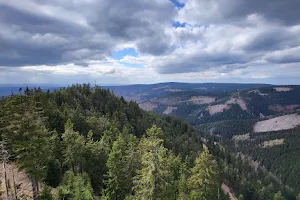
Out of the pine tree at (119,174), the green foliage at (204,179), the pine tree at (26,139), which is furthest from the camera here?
the pine tree at (119,174)

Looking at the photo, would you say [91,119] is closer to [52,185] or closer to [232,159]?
[52,185]

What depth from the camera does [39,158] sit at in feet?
113

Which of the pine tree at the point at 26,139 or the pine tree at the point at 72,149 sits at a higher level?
the pine tree at the point at 26,139

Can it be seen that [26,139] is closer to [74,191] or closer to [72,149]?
[74,191]

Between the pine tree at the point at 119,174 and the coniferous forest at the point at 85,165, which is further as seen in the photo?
the pine tree at the point at 119,174

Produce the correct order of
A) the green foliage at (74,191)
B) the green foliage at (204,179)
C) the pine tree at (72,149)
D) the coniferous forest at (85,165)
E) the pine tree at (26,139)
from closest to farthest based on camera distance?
1. the coniferous forest at (85,165)
2. the pine tree at (26,139)
3. the green foliage at (74,191)
4. the green foliage at (204,179)
5. the pine tree at (72,149)

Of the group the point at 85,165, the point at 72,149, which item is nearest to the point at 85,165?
the point at 85,165

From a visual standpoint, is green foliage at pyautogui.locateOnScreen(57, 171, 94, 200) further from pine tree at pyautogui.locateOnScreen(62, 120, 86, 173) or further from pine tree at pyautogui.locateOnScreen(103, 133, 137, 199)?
pine tree at pyautogui.locateOnScreen(62, 120, 86, 173)

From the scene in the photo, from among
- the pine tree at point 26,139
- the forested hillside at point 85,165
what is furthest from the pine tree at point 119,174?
the pine tree at point 26,139

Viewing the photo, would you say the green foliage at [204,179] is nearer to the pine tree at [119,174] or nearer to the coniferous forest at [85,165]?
the coniferous forest at [85,165]

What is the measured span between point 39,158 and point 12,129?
5521mm

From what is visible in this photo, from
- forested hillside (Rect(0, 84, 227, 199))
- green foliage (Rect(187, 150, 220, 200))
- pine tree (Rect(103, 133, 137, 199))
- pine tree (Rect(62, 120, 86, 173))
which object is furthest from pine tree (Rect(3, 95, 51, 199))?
green foliage (Rect(187, 150, 220, 200))

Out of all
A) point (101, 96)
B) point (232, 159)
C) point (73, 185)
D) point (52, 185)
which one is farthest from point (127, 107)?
point (73, 185)

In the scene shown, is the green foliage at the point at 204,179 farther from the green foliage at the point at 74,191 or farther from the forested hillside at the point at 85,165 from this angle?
the green foliage at the point at 74,191
